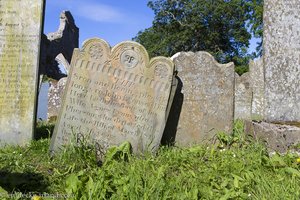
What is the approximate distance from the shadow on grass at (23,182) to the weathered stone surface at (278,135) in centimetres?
257

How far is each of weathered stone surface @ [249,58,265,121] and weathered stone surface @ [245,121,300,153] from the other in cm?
672

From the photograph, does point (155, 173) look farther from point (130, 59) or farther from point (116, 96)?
point (130, 59)

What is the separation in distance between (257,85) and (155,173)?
875 cm

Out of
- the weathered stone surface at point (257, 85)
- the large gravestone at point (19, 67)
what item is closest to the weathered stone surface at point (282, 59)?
the large gravestone at point (19, 67)

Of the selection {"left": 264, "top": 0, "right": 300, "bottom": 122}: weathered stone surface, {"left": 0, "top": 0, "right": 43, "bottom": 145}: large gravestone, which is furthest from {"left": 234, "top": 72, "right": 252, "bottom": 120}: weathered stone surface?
{"left": 0, "top": 0, "right": 43, "bottom": 145}: large gravestone

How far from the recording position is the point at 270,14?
17.2 ft

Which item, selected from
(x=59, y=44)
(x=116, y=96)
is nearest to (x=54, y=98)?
(x=116, y=96)

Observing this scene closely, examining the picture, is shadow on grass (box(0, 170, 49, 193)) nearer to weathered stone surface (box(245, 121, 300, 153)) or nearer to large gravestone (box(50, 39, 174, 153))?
large gravestone (box(50, 39, 174, 153))

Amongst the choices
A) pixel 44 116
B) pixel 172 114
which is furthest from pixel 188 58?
pixel 44 116

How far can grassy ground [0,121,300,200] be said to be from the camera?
3.25 m

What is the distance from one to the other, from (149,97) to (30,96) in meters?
1.71

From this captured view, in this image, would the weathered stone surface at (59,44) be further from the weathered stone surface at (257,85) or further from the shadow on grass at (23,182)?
the shadow on grass at (23,182)

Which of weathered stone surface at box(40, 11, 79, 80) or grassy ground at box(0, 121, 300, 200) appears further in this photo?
weathered stone surface at box(40, 11, 79, 80)

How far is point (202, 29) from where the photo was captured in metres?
37.6
